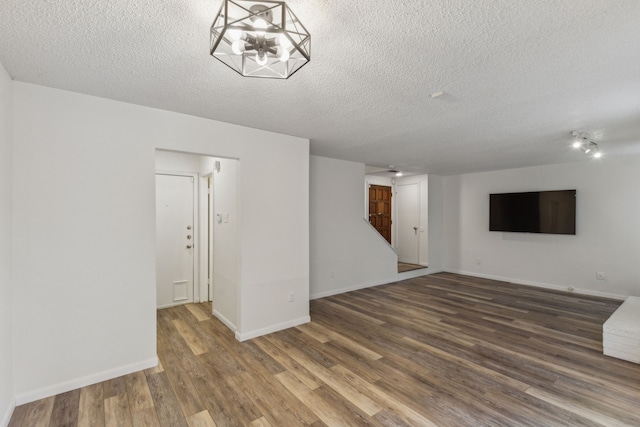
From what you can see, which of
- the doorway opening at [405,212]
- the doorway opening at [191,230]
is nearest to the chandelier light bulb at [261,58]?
the doorway opening at [191,230]

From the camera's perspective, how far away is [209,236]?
4.53m

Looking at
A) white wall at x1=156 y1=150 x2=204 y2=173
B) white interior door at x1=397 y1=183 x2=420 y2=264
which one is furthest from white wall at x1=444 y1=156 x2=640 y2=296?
white wall at x1=156 y1=150 x2=204 y2=173

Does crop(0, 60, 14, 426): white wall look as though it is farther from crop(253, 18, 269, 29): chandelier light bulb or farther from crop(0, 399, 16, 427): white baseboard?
crop(253, 18, 269, 29): chandelier light bulb

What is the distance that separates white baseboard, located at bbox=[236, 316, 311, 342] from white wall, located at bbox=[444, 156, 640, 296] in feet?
15.5

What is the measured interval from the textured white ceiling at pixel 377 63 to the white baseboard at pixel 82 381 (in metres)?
2.34

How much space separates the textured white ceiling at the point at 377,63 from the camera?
1420 mm

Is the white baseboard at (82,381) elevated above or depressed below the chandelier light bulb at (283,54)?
below

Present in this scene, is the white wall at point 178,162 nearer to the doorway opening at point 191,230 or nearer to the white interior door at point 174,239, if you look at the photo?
the doorway opening at point 191,230

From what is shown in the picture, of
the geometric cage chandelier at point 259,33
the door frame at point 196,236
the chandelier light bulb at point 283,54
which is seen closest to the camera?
the geometric cage chandelier at point 259,33

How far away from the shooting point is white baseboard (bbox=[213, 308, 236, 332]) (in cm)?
349

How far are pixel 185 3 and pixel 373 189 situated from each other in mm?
6601

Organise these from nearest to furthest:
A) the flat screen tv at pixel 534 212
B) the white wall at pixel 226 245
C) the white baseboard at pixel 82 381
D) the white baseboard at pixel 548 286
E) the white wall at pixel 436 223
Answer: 1. the white baseboard at pixel 82 381
2. the white wall at pixel 226 245
3. the white baseboard at pixel 548 286
4. the flat screen tv at pixel 534 212
5. the white wall at pixel 436 223

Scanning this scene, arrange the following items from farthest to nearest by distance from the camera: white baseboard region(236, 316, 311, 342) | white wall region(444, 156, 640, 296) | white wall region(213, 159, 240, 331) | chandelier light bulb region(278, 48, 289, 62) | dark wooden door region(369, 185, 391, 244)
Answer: dark wooden door region(369, 185, 391, 244) → white wall region(444, 156, 640, 296) → white wall region(213, 159, 240, 331) → white baseboard region(236, 316, 311, 342) → chandelier light bulb region(278, 48, 289, 62)

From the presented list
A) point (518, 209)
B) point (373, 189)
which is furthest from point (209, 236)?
point (518, 209)
